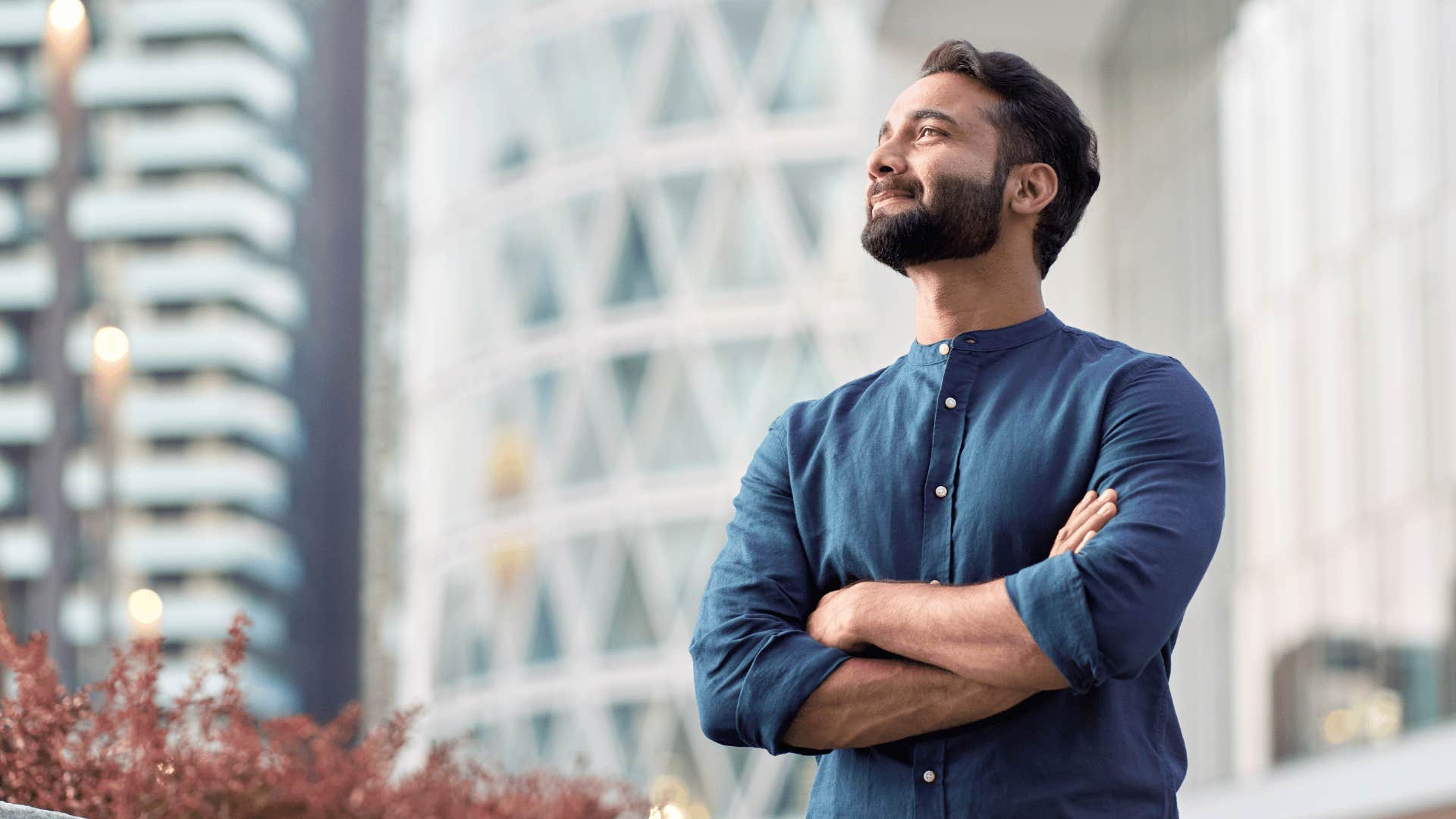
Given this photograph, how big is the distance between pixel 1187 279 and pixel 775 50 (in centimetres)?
2622

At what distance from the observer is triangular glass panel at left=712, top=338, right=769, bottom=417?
45562 millimetres

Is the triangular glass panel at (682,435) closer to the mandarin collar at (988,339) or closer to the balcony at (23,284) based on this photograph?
the mandarin collar at (988,339)

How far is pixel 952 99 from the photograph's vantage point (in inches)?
126

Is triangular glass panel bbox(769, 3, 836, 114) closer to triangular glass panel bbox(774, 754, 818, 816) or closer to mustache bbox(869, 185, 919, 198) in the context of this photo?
triangular glass panel bbox(774, 754, 818, 816)

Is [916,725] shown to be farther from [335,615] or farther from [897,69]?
[335,615]

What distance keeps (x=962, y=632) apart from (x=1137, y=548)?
0.88 ft

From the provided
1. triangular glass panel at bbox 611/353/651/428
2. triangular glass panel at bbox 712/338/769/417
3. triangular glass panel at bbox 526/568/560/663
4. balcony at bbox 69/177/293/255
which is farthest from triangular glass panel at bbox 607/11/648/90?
balcony at bbox 69/177/293/255

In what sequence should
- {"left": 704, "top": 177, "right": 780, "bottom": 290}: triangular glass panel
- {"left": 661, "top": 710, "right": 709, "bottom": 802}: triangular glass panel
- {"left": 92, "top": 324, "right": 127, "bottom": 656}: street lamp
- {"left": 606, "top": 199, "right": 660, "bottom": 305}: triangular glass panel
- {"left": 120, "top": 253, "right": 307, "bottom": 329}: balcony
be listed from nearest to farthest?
1. {"left": 92, "top": 324, "right": 127, "bottom": 656}: street lamp
2. {"left": 661, "top": 710, "right": 709, "bottom": 802}: triangular glass panel
3. {"left": 704, "top": 177, "right": 780, "bottom": 290}: triangular glass panel
4. {"left": 606, "top": 199, "right": 660, "bottom": 305}: triangular glass panel
5. {"left": 120, "top": 253, "right": 307, "bottom": 329}: balcony

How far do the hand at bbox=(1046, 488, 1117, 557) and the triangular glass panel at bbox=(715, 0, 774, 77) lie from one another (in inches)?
1777

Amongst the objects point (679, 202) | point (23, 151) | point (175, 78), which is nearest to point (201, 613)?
point (23, 151)

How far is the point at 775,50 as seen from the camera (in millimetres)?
47062

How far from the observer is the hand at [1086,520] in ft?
9.23

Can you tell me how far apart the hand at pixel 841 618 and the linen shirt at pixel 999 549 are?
0.03 meters

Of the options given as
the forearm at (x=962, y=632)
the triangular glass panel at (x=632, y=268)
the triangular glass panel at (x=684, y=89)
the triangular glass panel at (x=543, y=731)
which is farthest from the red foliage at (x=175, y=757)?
the triangular glass panel at (x=684, y=89)
